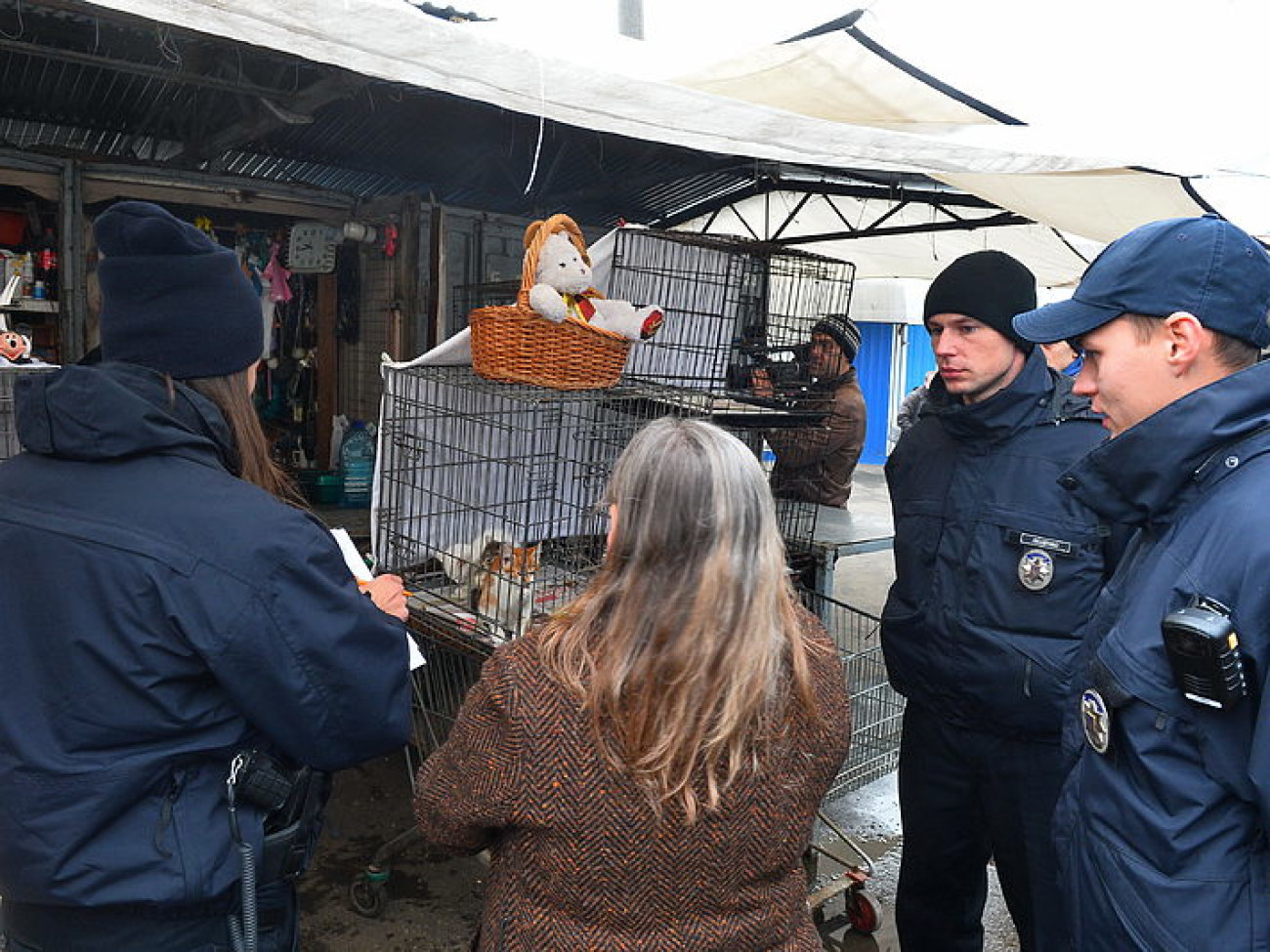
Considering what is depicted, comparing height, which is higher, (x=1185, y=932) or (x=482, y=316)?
(x=482, y=316)

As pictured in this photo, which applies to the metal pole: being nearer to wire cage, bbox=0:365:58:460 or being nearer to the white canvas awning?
the white canvas awning

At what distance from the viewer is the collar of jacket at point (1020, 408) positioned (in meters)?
2.35

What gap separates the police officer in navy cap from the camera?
4.31 ft

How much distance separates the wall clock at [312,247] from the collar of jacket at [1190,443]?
21.6ft

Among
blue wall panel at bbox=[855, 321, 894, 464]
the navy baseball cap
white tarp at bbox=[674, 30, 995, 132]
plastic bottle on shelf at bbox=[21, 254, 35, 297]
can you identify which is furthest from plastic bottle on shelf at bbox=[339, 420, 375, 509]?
blue wall panel at bbox=[855, 321, 894, 464]

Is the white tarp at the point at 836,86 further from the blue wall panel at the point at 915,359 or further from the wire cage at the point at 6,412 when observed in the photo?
the blue wall panel at the point at 915,359

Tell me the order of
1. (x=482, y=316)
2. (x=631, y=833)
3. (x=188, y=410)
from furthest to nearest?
1. (x=482, y=316)
2. (x=188, y=410)
3. (x=631, y=833)

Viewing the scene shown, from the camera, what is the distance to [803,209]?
341 inches

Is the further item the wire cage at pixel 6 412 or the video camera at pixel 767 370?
the wire cage at pixel 6 412

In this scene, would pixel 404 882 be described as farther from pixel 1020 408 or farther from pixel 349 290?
pixel 349 290

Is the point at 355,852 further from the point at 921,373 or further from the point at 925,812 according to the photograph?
the point at 921,373

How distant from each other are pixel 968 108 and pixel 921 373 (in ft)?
46.0

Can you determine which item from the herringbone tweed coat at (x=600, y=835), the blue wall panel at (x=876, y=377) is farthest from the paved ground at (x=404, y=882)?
the blue wall panel at (x=876, y=377)

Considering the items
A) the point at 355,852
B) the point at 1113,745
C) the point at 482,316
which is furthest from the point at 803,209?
the point at 1113,745
